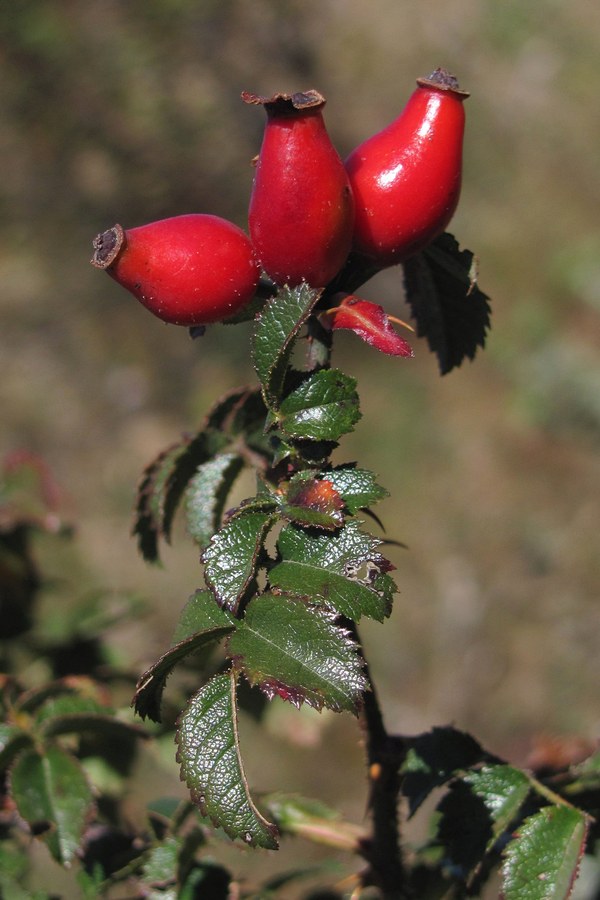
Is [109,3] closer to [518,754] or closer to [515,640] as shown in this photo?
[515,640]

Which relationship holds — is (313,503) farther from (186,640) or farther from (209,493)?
(209,493)

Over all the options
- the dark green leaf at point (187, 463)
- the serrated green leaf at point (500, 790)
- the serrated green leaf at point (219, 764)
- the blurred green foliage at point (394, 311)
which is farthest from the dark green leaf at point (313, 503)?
the blurred green foliage at point (394, 311)

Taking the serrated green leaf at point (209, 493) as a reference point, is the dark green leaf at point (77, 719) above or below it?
below

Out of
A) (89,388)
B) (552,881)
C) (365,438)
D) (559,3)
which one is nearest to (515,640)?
(365,438)

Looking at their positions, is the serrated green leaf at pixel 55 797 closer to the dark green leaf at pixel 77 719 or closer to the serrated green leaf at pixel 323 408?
the dark green leaf at pixel 77 719

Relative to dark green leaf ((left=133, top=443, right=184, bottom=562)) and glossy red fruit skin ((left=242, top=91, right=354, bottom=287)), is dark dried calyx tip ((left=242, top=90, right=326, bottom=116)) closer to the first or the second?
glossy red fruit skin ((left=242, top=91, right=354, bottom=287))

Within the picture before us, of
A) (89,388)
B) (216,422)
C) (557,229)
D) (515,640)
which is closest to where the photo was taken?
(216,422)

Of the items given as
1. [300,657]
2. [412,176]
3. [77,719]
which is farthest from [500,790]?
[412,176]

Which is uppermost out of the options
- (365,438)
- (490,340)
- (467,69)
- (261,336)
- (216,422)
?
(467,69)
